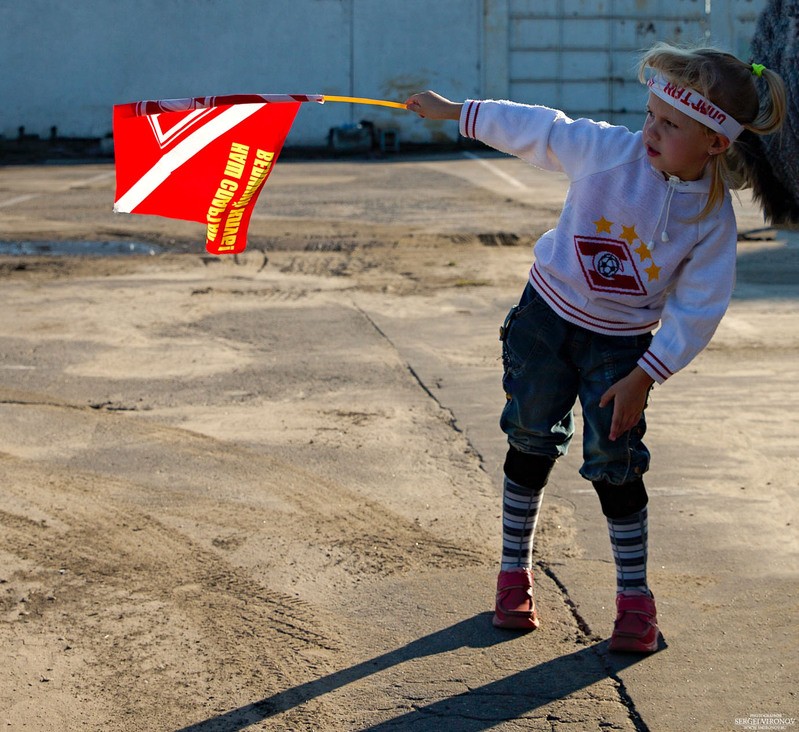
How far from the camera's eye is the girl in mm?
2568

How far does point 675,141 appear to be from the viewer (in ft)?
8.50

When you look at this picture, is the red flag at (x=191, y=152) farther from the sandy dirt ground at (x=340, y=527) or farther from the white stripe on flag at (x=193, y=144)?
the sandy dirt ground at (x=340, y=527)

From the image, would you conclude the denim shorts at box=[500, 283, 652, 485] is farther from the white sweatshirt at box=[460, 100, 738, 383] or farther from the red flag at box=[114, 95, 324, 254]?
the red flag at box=[114, 95, 324, 254]

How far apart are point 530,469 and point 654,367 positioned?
543mm

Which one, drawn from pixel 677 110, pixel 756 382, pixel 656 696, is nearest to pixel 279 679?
pixel 656 696

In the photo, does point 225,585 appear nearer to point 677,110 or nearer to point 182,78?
point 677,110

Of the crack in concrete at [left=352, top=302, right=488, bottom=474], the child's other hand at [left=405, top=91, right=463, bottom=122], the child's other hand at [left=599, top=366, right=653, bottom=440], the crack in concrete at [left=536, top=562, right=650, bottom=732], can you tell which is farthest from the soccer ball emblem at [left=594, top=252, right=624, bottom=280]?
the crack in concrete at [left=352, top=302, right=488, bottom=474]

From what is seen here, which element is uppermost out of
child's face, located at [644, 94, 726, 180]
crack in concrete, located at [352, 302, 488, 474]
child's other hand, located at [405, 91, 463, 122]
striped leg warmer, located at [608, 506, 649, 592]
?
child's other hand, located at [405, 91, 463, 122]

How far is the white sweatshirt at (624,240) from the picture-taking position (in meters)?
2.66

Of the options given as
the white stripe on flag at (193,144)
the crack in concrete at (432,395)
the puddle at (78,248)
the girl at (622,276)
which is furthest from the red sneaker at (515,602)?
the puddle at (78,248)

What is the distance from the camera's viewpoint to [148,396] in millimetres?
5180

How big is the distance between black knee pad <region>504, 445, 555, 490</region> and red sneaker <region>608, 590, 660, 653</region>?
371 millimetres

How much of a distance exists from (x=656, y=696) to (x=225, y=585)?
125 centimetres

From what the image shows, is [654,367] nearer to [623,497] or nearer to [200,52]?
[623,497]
